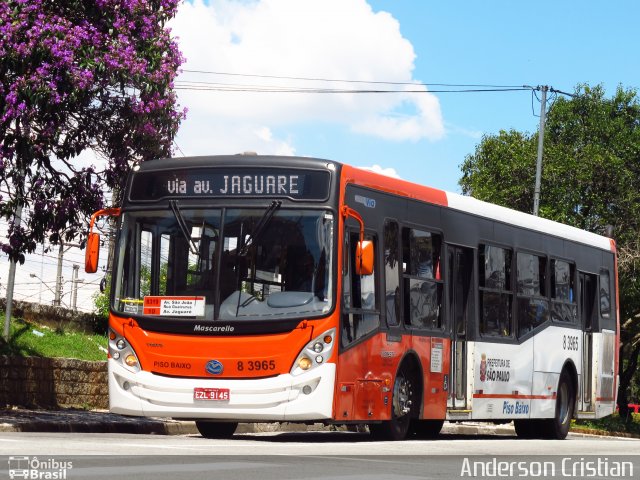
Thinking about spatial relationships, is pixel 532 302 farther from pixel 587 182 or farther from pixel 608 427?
pixel 587 182

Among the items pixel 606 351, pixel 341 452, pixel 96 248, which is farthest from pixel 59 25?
pixel 606 351

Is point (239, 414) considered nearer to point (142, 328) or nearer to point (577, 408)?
point (142, 328)

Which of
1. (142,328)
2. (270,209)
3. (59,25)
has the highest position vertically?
(59,25)

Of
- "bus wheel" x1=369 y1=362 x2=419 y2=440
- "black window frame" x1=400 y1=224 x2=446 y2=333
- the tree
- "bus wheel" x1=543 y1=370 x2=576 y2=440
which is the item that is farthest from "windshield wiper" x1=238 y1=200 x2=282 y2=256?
the tree

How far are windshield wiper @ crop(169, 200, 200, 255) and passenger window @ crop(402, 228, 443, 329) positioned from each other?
2874 mm

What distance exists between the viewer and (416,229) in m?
18.2

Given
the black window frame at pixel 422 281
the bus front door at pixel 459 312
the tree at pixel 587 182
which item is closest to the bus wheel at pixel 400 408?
the black window frame at pixel 422 281

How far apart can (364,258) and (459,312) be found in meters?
4.00

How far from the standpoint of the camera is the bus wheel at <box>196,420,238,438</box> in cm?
1881

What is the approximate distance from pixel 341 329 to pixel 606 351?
34.0 feet

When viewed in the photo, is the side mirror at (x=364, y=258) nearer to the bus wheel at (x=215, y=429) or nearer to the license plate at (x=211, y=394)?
the license plate at (x=211, y=394)

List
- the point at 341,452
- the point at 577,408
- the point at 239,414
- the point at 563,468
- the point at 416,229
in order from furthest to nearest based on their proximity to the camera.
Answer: the point at 577,408, the point at 416,229, the point at 239,414, the point at 341,452, the point at 563,468

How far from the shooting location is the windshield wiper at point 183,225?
16344 millimetres

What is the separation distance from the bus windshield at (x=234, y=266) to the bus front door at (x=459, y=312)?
138 inches
